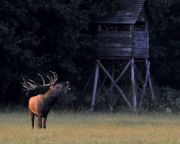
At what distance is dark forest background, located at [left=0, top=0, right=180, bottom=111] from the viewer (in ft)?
122

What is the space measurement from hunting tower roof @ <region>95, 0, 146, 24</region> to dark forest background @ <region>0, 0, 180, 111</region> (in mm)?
402

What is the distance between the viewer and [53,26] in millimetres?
39750

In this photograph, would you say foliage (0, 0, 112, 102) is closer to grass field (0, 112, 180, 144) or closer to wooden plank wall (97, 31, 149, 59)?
wooden plank wall (97, 31, 149, 59)

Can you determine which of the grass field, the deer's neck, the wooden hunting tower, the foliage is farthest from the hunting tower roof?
the deer's neck

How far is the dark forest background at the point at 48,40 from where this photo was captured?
37.1 meters

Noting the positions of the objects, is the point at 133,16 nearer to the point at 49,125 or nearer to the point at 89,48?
the point at 89,48

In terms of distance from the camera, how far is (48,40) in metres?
40.2

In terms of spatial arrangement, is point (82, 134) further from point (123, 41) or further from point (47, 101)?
point (123, 41)

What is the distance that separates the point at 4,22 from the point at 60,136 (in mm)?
16275

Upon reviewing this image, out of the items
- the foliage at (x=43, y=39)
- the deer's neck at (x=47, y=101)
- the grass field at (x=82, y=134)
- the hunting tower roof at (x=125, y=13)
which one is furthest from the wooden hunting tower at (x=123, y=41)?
the deer's neck at (x=47, y=101)

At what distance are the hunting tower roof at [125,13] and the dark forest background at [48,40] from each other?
40cm

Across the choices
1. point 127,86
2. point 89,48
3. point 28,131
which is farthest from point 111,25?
point 28,131

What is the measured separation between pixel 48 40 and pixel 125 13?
436 cm

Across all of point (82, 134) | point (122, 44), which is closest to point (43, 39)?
point (122, 44)
